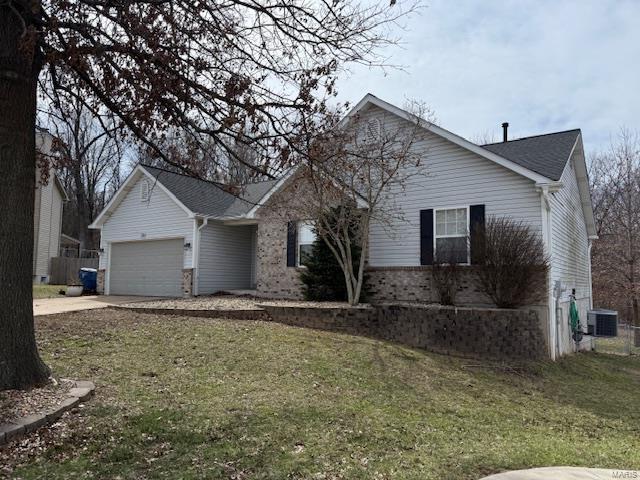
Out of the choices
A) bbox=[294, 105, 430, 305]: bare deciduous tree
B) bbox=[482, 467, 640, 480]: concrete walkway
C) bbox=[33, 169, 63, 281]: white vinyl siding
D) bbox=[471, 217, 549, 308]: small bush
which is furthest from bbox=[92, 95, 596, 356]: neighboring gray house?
bbox=[33, 169, 63, 281]: white vinyl siding

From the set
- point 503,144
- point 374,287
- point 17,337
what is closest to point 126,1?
point 17,337

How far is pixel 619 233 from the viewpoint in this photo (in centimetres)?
2020

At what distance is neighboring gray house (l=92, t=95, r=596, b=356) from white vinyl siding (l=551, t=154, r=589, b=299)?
32 mm

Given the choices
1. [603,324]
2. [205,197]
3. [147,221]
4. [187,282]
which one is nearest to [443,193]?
[603,324]

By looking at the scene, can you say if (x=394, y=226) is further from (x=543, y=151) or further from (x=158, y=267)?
(x=158, y=267)

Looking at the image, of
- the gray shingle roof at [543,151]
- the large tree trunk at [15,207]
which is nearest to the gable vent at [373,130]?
the gray shingle roof at [543,151]

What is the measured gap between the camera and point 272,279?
14586mm

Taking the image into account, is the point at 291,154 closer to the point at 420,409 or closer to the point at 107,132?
the point at 107,132

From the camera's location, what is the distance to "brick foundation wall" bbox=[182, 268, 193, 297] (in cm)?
1570

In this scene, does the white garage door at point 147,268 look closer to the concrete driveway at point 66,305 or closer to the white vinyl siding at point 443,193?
the concrete driveway at point 66,305

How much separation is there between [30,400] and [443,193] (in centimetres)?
992

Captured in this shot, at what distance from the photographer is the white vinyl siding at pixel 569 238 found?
11496mm

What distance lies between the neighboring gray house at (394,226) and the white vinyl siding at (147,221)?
4 cm

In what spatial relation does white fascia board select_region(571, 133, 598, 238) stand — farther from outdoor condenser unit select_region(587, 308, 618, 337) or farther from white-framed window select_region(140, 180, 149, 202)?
white-framed window select_region(140, 180, 149, 202)
